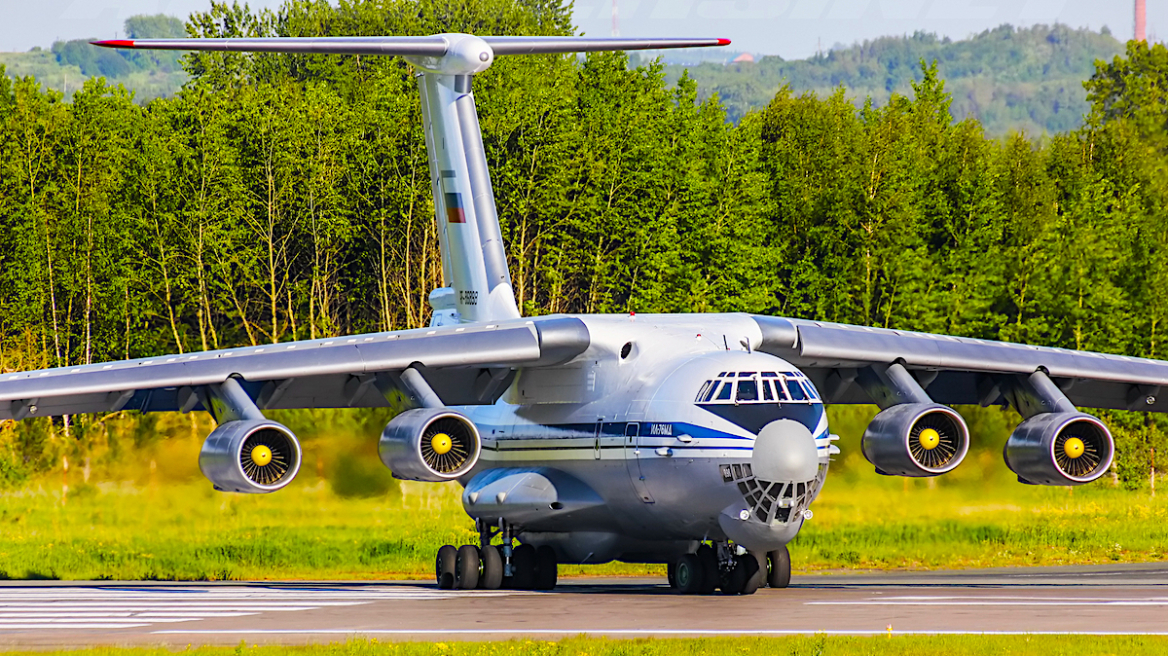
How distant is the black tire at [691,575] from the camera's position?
1814 centimetres

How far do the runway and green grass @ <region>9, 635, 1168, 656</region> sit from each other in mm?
598

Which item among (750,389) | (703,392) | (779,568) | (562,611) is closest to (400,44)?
(703,392)

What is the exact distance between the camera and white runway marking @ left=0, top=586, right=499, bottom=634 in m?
15.0

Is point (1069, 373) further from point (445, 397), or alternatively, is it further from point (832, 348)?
point (445, 397)

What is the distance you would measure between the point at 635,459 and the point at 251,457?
3.95 meters

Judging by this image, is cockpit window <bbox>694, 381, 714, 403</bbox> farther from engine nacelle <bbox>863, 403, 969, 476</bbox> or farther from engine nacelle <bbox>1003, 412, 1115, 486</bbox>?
engine nacelle <bbox>1003, 412, 1115, 486</bbox>

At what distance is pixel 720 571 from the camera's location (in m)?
18.1

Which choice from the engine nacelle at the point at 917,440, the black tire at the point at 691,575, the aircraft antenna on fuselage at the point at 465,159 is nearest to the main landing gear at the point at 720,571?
the black tire at the point at 691,575

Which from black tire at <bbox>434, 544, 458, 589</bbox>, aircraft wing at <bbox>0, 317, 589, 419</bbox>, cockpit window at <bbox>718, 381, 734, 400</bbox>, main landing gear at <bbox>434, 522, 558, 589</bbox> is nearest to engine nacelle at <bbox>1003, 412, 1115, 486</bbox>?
cockpit window at <bbox>718, 381, 734, 400</bbox>

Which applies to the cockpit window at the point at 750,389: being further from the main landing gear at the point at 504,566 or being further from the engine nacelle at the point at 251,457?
the engine nacelle at the point at 251,457

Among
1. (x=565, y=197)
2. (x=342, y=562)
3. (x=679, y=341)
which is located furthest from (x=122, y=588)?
(x=565, y=197)

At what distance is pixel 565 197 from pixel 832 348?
85.2 feet

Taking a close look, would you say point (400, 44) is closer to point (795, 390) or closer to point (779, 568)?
point (795, 390)

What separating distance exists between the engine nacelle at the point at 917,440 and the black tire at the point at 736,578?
1.84 metres
